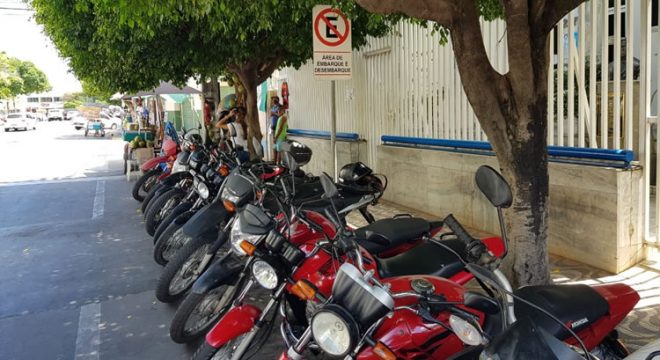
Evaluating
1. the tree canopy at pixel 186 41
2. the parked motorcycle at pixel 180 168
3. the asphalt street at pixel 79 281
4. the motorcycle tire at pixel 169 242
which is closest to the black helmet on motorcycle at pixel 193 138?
the parked motorcycle at pixel 180 168

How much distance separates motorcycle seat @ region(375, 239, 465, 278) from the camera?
10.1ft

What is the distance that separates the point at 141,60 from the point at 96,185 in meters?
5.53

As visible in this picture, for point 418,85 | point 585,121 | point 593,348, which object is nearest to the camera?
point 593,348

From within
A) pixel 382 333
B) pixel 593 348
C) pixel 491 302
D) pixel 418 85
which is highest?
pixel 418 85

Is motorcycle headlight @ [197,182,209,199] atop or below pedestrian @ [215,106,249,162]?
below

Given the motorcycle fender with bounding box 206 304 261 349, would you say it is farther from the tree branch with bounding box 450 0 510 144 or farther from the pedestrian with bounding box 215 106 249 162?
the pedestrian with bounding box 215 106 249 162

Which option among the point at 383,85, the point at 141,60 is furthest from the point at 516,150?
the point at 141,60

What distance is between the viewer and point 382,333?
2.22 m

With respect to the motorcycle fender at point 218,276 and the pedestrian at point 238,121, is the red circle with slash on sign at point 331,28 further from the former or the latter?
the pedestrian at point 238,121

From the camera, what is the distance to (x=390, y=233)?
12.2 ft

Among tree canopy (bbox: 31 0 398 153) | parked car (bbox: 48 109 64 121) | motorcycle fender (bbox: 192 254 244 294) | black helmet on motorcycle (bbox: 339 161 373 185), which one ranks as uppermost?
parked car (bbox: 48 109 64 121)

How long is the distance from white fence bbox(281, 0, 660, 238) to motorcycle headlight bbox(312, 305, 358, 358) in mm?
3938

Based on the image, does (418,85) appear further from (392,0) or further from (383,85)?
(392,0)

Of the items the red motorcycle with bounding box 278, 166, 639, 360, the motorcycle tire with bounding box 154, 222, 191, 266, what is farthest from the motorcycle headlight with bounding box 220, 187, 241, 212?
the red motorcycle with bounding box 278, 166, 639, 360
